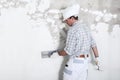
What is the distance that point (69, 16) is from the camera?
308 centimetres

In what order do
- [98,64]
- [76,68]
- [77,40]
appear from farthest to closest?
[98,64]
[76,68]
[77,40]

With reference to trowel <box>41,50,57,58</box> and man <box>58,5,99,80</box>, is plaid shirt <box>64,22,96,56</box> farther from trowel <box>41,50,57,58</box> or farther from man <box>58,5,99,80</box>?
trowel <box>41,50,57,58</box>

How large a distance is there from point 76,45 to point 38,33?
0.51 metres

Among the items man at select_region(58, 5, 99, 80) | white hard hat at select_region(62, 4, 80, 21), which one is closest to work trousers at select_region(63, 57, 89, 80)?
man at select_region(58, 5, 99, 80)

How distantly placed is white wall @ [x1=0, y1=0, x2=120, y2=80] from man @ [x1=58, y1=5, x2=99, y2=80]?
24cm

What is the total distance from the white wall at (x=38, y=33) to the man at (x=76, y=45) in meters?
0.24

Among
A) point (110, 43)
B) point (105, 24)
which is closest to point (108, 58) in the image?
point (110, 43)

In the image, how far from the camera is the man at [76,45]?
3.06 metres

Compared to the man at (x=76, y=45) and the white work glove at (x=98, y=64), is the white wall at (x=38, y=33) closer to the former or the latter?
the white work glove at (x=98, y=64)

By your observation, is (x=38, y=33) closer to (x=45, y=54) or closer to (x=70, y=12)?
(x=45, y=54)

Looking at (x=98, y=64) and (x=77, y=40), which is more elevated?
(x=77, y=40)

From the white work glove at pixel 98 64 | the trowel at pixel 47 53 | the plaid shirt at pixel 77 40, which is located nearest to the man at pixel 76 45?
the plaid shirt at pixel 77 40

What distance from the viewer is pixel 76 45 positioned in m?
3.06

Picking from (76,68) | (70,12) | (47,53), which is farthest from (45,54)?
(70,12)
